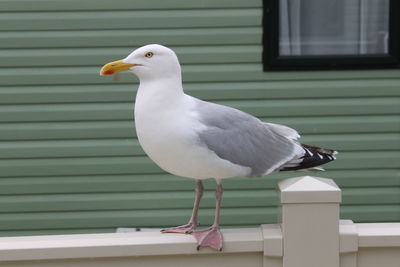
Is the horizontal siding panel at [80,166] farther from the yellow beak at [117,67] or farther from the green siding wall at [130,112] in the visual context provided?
the yellow beak at [117,67]

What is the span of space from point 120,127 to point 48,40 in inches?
35.1

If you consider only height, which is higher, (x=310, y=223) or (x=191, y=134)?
(x=191, y=134)

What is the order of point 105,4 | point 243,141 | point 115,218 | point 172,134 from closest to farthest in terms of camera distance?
point 172,134 < point 243,141 < point 105,4 < point 115,218

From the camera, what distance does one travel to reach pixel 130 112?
200 inches

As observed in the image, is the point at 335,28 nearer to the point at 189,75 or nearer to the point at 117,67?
the point at 189,75

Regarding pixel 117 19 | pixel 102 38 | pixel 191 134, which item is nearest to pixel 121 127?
pixel 102 38

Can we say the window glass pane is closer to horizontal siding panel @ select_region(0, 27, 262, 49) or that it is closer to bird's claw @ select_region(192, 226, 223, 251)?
horizontal siding panel @ select_region(0, 27, 262, 49)

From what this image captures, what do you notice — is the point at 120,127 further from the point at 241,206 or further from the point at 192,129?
the point at 192,129

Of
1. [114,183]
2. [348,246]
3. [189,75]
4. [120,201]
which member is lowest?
[120,201]

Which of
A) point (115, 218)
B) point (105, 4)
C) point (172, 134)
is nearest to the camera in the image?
point (172, 134)

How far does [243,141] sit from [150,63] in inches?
20.6

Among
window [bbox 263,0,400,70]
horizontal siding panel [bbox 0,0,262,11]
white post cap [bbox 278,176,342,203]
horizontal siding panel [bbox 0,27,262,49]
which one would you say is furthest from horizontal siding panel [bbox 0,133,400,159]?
white post cap [bbox 278,176,342,203]

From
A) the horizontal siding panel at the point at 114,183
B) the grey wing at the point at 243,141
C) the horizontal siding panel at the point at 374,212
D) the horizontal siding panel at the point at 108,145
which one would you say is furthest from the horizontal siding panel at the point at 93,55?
the grey wing at the point at 243,141

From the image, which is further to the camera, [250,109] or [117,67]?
[250,109]
